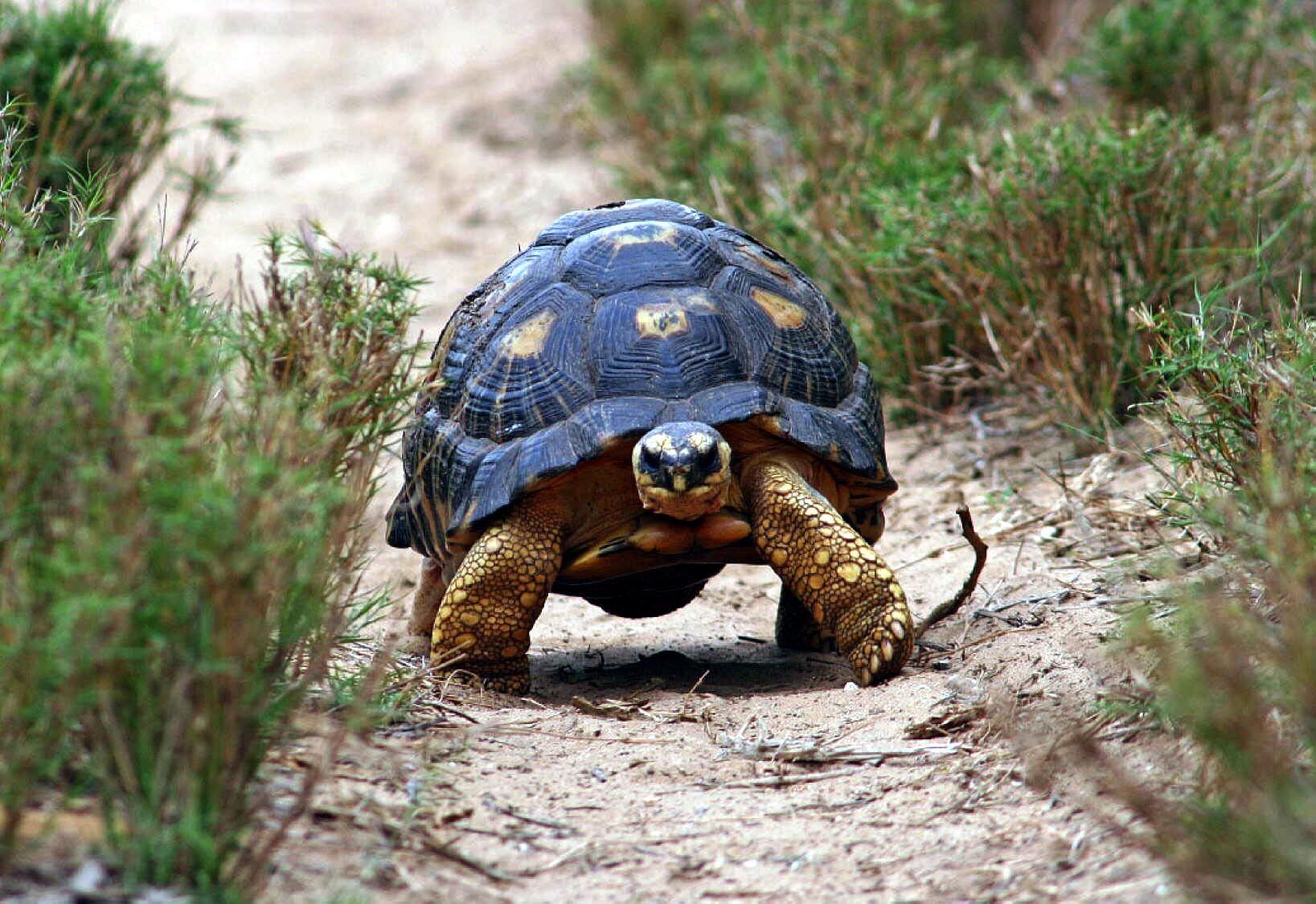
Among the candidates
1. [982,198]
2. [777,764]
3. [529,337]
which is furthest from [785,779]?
[982,198]

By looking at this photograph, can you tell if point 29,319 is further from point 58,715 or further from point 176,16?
point 176,16

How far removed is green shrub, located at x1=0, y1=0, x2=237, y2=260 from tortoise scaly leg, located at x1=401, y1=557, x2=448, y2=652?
67.2 inches

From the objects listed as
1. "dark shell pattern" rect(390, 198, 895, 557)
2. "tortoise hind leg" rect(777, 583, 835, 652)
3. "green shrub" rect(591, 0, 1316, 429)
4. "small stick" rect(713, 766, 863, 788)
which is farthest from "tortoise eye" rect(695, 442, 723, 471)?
"green shrub" rect(591, 0, 1316, 429)

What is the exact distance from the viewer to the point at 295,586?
7.70ft

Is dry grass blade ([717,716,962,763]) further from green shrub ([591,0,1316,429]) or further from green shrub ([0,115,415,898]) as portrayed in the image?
green shrub ([591,0,1316,429])

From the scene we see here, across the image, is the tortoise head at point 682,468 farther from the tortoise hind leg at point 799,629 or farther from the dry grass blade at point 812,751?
the tortoise hind leg at point 799,629

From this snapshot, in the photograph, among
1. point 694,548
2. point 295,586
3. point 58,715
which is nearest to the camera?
point 58,715

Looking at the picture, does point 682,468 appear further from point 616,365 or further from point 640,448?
point 616,365

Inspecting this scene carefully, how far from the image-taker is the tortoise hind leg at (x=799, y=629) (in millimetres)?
4023

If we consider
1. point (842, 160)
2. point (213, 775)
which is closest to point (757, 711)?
point (213, 775)

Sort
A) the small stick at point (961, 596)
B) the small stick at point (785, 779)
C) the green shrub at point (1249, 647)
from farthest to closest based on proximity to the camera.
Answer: the small stick at point (961, 596)
the small stick at point (785, 779)
the green shrub at point (1249, 647)

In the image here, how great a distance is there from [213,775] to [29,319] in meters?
0.89

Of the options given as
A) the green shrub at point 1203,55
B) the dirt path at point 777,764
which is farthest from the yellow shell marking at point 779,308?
the green shrub at point 1203,55

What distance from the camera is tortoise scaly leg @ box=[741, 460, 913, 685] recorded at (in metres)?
3.36
